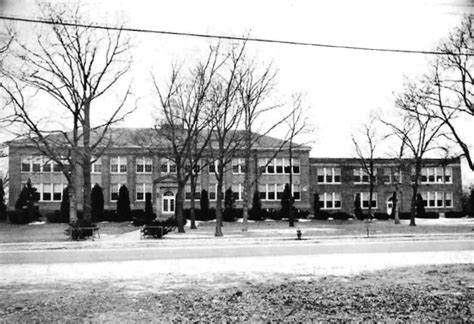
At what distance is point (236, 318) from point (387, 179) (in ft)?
183

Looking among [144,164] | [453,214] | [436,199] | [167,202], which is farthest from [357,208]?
[144,164]

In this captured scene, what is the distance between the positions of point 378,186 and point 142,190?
28.3 meters

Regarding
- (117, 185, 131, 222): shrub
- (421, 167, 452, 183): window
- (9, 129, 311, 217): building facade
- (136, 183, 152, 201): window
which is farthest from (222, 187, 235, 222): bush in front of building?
(421, 167, 452, 183): window

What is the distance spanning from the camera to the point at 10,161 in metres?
51.0

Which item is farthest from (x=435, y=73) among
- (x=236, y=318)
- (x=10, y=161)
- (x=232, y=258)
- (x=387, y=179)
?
(x=10, y=161)

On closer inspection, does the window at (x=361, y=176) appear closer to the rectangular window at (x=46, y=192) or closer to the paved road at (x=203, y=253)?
the rectangular window at (x=46, y=192)

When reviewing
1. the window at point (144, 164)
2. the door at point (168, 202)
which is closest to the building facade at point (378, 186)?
the door at point (168, 202)

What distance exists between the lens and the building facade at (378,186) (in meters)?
58.7

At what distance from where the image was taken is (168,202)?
50812mm

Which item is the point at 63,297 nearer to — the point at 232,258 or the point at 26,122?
the point at 232,258

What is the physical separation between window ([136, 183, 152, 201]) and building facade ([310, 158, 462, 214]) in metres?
19.4

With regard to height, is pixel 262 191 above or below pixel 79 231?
above

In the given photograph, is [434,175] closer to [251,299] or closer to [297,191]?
[297,191]

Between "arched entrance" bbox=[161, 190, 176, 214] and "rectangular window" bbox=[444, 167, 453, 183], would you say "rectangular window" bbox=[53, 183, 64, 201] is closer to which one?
"arched entrance" bbox=[161, 190, 176, 214]
